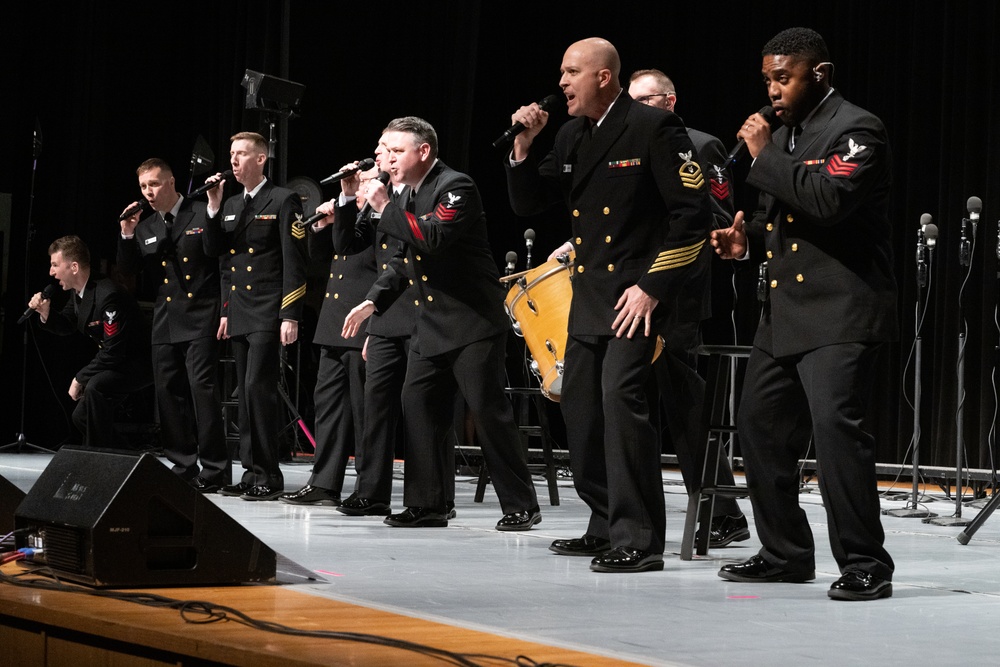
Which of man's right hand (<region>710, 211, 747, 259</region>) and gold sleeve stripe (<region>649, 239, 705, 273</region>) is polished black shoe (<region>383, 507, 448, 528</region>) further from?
man's right hand (<region>710, 211, 747, 259</region>)

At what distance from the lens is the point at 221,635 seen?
2.27m

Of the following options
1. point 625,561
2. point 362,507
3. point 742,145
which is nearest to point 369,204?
point 362,507

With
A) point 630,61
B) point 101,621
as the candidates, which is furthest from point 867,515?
point 630,61

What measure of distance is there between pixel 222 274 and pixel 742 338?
4.15 meters

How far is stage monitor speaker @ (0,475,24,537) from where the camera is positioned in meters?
3.57

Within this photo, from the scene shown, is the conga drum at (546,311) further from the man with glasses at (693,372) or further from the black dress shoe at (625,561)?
the black dress shoe at (625,561)

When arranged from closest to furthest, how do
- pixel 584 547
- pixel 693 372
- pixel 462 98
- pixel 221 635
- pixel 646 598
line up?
pixel 221 635 < pixel 646 598 < pixel 584 547 < pixel 693 372 < pixel 462 98

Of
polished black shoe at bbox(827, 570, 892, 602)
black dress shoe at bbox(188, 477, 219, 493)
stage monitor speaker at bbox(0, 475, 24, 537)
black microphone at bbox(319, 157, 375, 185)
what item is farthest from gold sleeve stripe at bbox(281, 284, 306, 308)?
polished black shoe at bbox(827, 570, 892, 602)

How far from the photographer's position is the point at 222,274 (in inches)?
240

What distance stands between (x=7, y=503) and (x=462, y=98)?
22.2ft

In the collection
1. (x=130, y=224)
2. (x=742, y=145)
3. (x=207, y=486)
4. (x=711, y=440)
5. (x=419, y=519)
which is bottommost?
(x=207, y=486)

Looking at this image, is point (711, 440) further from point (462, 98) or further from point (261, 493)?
point (462, 98)

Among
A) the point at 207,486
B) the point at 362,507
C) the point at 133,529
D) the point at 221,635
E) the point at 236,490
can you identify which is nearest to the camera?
the point at 221,635

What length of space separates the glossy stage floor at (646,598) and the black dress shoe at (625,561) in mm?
40
